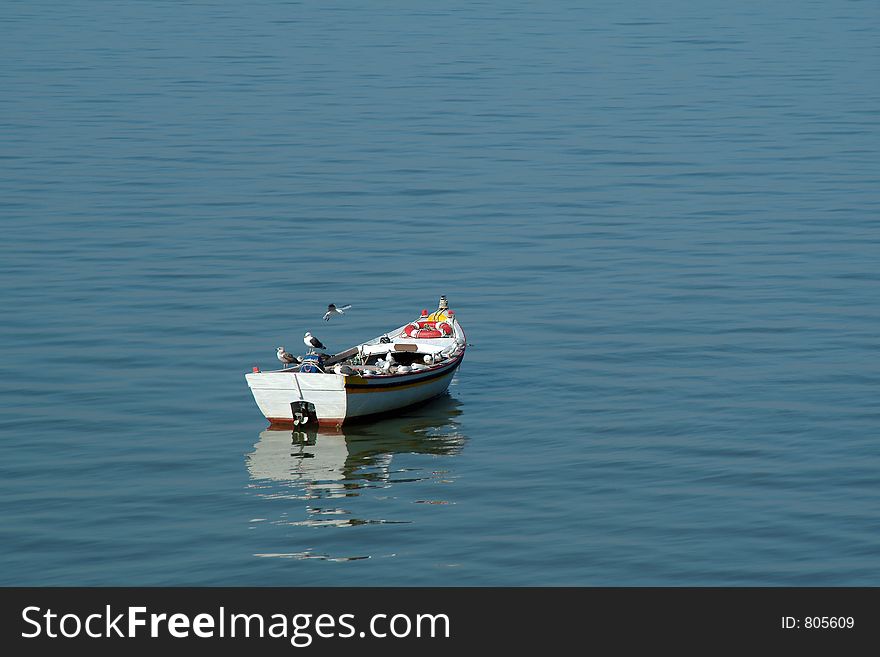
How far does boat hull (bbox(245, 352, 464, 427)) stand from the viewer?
47219mm

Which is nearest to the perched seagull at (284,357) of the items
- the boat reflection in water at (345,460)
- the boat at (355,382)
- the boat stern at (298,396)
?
the boat at (355,382)

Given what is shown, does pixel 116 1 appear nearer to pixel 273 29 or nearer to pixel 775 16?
pixel 273 29

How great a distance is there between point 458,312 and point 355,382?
15.4 m

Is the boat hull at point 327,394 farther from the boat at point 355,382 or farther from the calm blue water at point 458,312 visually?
the calm blue water at point 458,312

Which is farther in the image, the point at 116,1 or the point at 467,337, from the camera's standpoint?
the point at 116,1

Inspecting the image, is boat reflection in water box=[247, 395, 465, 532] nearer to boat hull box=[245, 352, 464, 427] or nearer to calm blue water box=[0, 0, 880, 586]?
calm blue water box=[0, 0, 880, 586]

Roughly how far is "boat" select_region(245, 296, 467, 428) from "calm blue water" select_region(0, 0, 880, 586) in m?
0.86

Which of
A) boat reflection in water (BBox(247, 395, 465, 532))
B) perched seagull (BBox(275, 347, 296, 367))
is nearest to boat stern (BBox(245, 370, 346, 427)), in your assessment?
boat reflection in water (BBox(247, 395, 465, 532))

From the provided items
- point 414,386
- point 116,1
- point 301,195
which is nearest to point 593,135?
point 301,195

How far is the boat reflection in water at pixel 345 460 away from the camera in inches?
1625

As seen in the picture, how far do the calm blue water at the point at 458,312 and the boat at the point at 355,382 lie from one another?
0.86m

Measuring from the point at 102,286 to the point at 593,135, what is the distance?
1893 inches

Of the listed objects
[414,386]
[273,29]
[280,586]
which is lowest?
[280,586]

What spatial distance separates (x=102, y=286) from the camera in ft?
210
